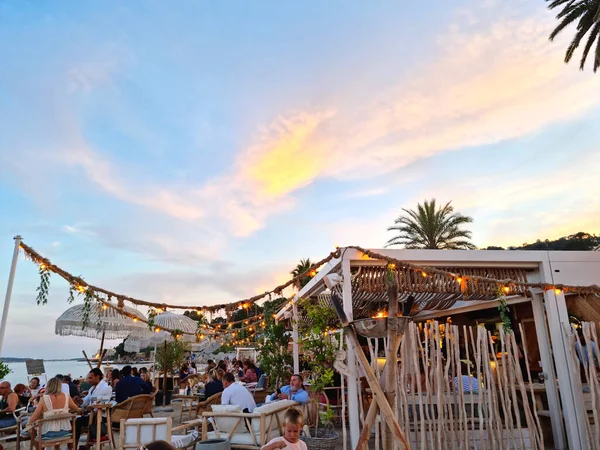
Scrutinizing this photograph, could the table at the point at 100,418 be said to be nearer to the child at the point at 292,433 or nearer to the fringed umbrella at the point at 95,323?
the fringed umbrella at the point at 95,323

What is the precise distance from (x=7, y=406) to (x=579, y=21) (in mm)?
14317

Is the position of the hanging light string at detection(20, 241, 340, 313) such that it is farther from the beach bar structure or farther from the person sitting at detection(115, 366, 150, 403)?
the person sitting at detection(115, 366, 150, 403)

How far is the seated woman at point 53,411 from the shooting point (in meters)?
5.59

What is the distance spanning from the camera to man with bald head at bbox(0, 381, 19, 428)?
22.4 feet

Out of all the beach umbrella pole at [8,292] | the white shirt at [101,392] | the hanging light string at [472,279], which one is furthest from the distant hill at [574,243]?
the beach umbrella pole at [8,292]

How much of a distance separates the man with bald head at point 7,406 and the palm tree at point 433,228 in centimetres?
1658

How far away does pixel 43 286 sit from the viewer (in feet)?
19.9

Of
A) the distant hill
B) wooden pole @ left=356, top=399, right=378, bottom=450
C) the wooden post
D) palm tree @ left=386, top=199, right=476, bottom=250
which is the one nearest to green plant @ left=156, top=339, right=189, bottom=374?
wooden pole @ left=356, top=399, right=378, bottom=450

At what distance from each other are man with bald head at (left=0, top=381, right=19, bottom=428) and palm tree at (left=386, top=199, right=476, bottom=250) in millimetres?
16581

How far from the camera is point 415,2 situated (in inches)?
314

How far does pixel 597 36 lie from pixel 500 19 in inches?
168

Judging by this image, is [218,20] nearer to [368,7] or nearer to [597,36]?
[368,7]

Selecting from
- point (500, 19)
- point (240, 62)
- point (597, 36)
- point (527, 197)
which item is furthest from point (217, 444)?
point (597, 36)

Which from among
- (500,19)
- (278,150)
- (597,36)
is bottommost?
(278,150)
